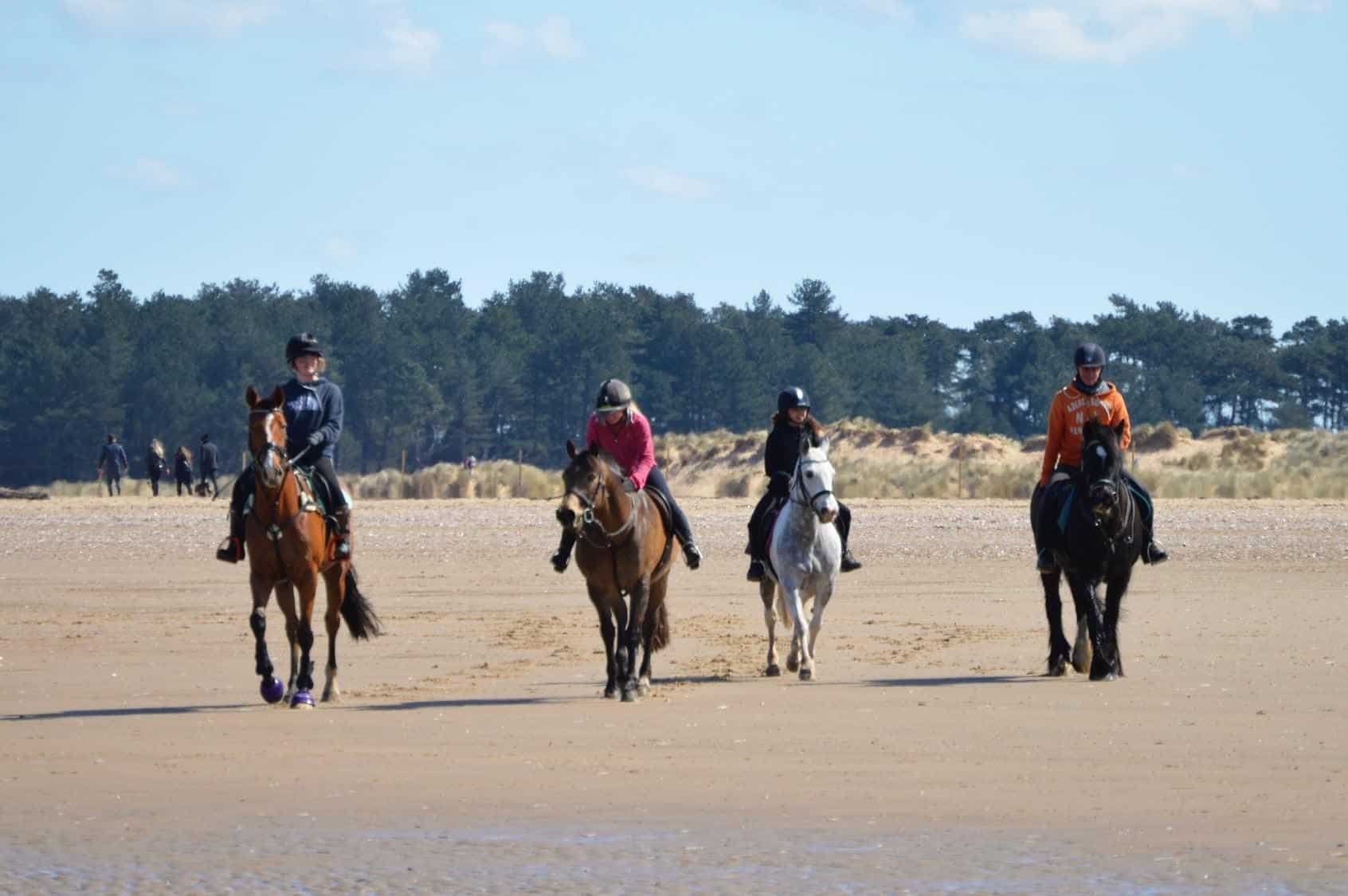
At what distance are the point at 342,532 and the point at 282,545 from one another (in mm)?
703


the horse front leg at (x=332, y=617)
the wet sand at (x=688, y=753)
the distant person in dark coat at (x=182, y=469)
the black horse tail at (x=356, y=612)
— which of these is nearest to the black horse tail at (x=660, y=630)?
the wet sand at (x=688, y=753)

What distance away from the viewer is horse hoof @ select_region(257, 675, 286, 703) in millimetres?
13453

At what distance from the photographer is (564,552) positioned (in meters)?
14.0

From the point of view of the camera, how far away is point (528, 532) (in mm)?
35406

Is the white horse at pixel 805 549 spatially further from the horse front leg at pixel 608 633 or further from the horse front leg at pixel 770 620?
the horse front leg at pixel 608 633

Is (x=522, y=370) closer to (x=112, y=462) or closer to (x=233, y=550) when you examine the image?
(x=112, y=462)

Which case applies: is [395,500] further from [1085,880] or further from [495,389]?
[495,389]

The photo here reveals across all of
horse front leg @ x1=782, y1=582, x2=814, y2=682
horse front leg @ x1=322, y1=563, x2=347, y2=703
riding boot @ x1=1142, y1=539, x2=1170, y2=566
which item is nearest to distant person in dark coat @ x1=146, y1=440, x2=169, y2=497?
horse front leg @ x1=322, y1=563, x2=347, y2=703

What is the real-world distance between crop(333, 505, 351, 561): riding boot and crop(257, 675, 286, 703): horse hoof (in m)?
0.99

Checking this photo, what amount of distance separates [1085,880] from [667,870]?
4.96 ft

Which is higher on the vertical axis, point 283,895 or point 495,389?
point 495,389

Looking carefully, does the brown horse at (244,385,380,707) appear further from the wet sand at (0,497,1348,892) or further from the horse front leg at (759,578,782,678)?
the horse front leg at (759,578,782,678)

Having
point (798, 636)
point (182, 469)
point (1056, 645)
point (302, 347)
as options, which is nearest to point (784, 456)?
point (798, 636)

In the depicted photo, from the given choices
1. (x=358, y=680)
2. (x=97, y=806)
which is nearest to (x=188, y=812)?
(x=97, y=806)
